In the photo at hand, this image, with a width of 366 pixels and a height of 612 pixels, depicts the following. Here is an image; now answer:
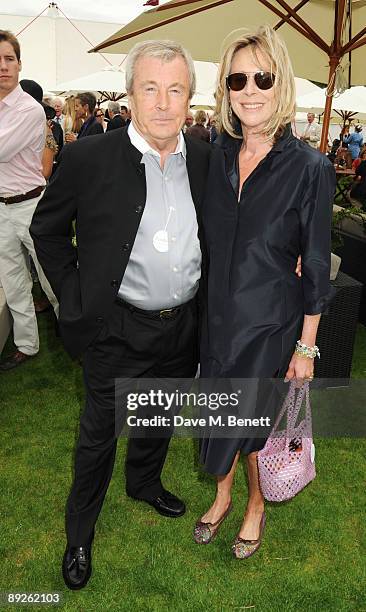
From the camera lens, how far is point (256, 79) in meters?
2.25

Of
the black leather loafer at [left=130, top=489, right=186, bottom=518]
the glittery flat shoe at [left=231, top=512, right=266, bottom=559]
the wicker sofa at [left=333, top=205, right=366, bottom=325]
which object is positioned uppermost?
the wicker sofa at [left=333, top=205, right=366, bottom=325]

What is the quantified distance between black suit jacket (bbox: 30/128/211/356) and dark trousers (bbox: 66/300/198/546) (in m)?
0.11

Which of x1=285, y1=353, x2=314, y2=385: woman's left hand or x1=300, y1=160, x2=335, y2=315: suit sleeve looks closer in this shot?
x1=300, y1=160, x2=335, y2=315: suit sleeve

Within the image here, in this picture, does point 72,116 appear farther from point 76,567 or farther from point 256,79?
point 76,567

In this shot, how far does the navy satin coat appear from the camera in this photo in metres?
2.25

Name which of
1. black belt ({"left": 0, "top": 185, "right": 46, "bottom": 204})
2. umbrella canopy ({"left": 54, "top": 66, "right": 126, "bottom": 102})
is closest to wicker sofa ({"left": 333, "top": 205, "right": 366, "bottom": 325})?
black belt ({"left": 0, "top": 185, "right": 46, "bottom": 204})

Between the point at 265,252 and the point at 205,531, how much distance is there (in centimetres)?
161

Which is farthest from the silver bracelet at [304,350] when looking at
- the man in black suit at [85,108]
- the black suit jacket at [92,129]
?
the man in black suit at [85,108]

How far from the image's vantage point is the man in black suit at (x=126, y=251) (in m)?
2.31

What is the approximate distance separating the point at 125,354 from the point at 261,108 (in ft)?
3.89

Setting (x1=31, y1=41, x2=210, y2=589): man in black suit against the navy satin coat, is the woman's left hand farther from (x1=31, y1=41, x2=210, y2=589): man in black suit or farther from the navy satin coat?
(x1=31, y1=41, x2=210, y2=589): man in black suit

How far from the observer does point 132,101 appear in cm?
232

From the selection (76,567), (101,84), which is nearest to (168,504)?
(76,567)

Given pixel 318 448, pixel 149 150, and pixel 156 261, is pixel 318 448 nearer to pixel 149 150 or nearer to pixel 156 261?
pixel 156 261
